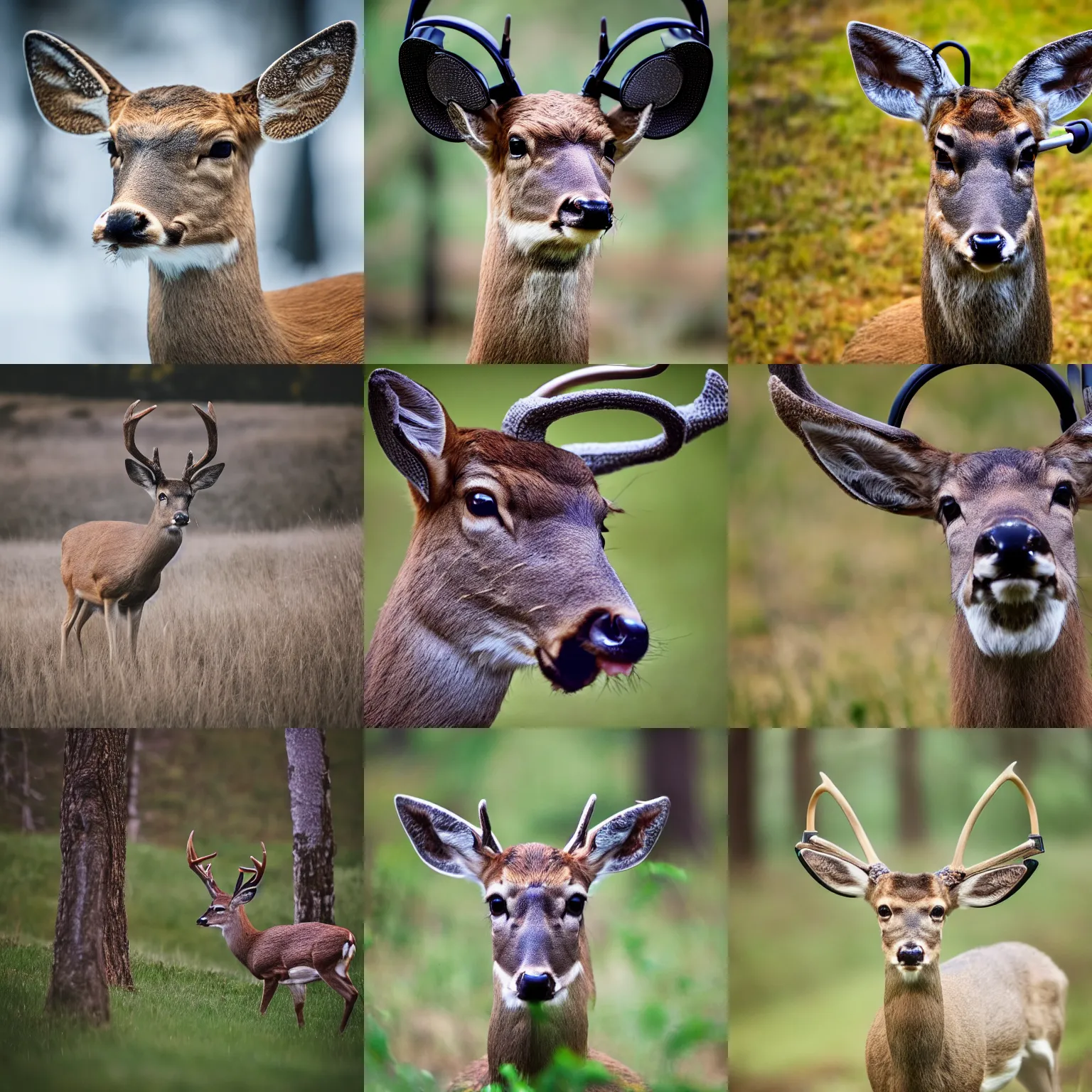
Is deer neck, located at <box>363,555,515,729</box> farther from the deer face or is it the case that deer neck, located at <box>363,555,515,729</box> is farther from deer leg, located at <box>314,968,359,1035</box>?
the deer face

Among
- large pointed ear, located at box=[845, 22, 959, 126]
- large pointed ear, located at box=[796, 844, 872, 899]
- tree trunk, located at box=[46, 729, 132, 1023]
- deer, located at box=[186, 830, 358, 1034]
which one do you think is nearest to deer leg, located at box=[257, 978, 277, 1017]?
deer, located at box=[186, 830, 358, 1034]

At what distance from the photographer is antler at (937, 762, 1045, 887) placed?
17.5 feet

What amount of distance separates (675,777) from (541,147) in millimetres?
2288

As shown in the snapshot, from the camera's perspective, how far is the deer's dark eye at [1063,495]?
5230 mm

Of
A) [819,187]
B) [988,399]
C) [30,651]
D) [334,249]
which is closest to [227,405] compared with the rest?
[334,249]

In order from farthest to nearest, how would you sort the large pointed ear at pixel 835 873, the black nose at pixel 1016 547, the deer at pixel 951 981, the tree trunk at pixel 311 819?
the tree trunk at pixel 311 819 < the large pointed ear at pixel 835 873 < the deer at pixel 951 981 < the black nose at pixel 1016 547

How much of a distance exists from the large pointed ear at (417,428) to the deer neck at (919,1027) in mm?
2291

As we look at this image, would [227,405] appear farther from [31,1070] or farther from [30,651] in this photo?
[31,1070]

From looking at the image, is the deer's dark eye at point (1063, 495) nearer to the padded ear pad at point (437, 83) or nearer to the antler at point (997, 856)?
the antler at point (997, 856)

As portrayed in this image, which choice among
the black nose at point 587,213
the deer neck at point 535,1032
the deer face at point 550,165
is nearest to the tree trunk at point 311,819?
the deer neck at point 535,1032

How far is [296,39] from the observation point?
5668mm

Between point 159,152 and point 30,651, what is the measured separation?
187 cm

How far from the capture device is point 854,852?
5578 millimetres

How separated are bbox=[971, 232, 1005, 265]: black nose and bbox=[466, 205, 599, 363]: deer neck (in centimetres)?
128
